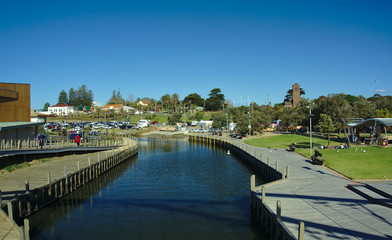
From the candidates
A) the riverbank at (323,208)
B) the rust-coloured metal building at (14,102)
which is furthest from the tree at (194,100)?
the riverbank at (323,208)

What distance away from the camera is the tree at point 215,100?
541ft

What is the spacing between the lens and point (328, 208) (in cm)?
1655

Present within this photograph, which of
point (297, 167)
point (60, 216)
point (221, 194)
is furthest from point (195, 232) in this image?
point (297, 167)

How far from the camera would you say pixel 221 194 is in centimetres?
2709

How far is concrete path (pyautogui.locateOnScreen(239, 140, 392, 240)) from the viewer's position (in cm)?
1331

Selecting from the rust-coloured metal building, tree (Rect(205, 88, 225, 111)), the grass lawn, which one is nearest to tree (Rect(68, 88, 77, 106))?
tree (Rect(205, 88, 225, 111))

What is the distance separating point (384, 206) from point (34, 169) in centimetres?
3109

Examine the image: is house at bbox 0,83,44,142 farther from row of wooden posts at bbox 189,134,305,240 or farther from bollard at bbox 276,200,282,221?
bollard at bbox 276,200,282,221

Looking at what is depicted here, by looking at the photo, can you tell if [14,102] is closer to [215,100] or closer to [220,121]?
[220,121]

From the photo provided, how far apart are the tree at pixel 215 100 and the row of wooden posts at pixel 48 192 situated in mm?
127980

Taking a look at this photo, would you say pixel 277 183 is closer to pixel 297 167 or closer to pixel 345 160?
pixel 297 167

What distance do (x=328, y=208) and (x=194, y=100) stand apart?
165 metres

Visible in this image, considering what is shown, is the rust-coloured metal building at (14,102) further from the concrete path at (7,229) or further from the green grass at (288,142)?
the green grass at (288,142)

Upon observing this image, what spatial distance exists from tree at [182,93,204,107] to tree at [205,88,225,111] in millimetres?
→ 10930
